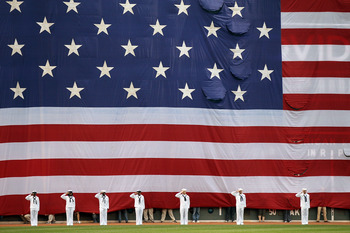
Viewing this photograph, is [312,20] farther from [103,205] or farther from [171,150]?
[103,205]

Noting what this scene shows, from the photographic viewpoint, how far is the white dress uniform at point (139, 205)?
1193 inches

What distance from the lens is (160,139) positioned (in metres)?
31.6

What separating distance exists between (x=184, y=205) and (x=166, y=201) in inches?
49.9

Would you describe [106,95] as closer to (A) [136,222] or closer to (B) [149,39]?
(B) [149,39]

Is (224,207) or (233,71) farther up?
(233,71)

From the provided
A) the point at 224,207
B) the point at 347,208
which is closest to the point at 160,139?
the point at 224,207

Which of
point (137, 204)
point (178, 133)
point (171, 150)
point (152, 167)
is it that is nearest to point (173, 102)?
point (178, 133)

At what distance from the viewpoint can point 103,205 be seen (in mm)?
30375

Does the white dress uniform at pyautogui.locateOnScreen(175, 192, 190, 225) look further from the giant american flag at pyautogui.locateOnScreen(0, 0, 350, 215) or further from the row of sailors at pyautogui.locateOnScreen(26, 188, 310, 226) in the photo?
the giant american flag at pyautogui.locateOnScreen(0, 0, 350, 215)

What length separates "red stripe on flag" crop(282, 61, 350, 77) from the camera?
32.5m

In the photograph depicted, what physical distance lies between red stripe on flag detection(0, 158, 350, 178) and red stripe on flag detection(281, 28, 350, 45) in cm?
614

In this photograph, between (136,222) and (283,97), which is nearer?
(136,222)

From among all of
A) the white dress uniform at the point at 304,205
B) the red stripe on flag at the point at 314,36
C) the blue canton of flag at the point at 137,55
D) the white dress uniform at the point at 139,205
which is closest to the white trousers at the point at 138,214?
the white dress uniform at the point at 139,205

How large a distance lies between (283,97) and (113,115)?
28.4 ft
